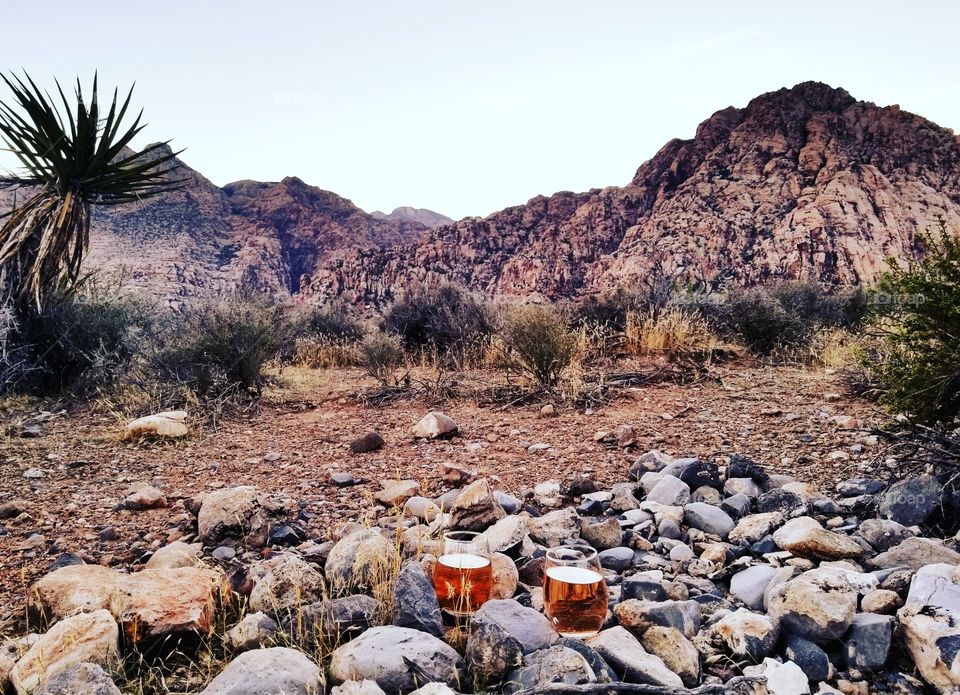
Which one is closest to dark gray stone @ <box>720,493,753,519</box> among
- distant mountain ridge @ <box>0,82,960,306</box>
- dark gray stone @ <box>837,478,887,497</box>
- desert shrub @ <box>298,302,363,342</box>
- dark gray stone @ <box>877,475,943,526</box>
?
dark gray stone @ <box>837,478,887,497</box>

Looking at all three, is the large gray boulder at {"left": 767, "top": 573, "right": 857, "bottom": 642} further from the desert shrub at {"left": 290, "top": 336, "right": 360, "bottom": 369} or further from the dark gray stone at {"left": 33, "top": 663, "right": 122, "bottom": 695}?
the desert shrub at {"left": 290, "top": 336, "right": 360, "bottom": 369}

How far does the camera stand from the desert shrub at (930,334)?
10.7 feet

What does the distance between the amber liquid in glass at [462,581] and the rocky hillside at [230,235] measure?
27.4 metres

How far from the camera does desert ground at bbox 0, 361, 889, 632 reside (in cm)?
332

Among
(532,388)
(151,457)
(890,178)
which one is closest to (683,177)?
(890,178)

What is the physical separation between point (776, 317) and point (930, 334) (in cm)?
591

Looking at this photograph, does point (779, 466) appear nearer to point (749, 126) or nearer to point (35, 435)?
point (35, 435)

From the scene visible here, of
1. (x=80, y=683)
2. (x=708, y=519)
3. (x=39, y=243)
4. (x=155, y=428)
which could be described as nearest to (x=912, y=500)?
(x=708, y=519)

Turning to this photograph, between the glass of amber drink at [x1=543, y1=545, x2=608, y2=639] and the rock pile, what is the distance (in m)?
0.06

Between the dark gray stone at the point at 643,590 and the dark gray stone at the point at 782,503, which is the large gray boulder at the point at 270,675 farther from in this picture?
the dark gray stone at the point at 782,503

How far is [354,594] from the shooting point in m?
2.29

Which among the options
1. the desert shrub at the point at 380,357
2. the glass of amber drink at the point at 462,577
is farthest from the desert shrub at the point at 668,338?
the glass of amber drink at the point at 462,577

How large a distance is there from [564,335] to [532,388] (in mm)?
787

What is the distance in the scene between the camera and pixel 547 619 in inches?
79.3
